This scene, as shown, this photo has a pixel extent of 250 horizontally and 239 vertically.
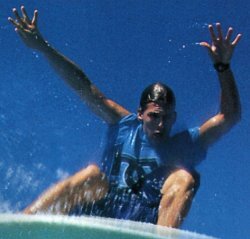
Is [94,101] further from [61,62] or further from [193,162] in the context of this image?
[193,162]

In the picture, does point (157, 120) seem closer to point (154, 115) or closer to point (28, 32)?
point (154, 115)

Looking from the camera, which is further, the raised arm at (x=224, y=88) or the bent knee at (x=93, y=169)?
the raised arm at (x=224, y=88)

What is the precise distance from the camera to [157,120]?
348 centimetres

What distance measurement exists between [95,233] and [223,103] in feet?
6.04

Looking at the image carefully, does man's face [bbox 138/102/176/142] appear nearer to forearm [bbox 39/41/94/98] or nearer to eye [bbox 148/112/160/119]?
eye [bbox 148/112/160/119]

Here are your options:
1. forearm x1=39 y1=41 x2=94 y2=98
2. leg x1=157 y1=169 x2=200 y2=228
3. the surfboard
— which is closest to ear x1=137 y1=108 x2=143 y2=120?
forearm x1=39 y1=41 x2=94 y2=98

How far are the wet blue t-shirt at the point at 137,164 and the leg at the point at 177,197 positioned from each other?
0.48 ft

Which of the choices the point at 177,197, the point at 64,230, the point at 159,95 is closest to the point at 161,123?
the point at 159,95

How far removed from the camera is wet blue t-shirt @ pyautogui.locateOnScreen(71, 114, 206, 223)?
3.26 meters

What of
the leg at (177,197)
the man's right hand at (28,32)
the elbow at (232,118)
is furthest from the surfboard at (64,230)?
the man's right hand at (28,32)

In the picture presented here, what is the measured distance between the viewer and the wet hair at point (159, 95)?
3514mm

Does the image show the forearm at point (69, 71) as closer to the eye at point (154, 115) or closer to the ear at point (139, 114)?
the ear at point (139, 114)

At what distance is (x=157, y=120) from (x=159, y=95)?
0.16 meters

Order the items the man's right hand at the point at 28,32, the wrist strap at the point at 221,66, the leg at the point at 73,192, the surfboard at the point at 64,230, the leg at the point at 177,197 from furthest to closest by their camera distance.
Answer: the man's right hand at the point at 28,32 < the wrist strap at the point at 221,66 < the leg at the point at 73,192 < the leg at the point at 177,197 < the surfboard at the point at 64,230
